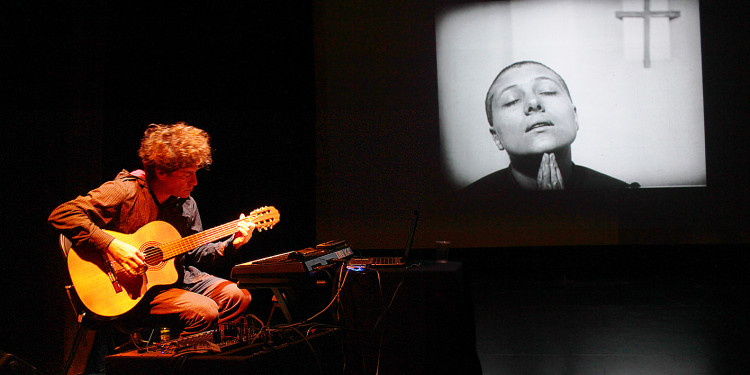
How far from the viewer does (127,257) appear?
83.9 inches

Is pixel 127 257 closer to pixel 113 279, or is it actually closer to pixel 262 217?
pixel 113 279

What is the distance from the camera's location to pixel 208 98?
398cm

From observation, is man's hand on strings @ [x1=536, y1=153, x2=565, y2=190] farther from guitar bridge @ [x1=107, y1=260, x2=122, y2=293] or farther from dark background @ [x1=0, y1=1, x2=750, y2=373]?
guitar bridge @ [x1=107, y1=260, x2=122, y2=293]

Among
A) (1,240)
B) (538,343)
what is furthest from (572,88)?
(1,240)

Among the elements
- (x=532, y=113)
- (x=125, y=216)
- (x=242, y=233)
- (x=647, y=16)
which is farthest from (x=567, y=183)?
(x=125, y=216)

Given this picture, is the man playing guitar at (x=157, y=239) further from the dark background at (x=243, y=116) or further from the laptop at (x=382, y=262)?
the dark background at (x=243, y=116)

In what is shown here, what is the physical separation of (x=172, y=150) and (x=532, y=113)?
113 inches

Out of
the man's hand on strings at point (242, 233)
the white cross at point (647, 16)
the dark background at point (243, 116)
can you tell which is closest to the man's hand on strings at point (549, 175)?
the dark background at point (243, 116)

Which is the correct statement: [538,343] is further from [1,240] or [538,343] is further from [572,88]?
[1,240]

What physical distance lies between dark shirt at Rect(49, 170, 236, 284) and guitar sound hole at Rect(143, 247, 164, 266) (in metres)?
0.10

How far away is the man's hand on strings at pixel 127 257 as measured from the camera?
6.98 ft

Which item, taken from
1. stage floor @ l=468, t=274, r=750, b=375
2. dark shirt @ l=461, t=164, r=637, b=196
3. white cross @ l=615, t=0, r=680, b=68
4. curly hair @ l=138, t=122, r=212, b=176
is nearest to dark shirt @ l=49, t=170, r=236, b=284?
curly hair @ l=138, t=122, r=212, b=176

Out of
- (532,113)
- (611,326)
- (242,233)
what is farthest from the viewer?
(532,113)

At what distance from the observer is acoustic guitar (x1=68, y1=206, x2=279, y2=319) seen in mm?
2098
